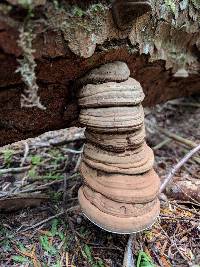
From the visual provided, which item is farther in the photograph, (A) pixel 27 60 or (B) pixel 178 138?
(B) pixel 178 138

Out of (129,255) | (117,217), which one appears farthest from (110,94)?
(129,255)

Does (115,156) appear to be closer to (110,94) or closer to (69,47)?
(110,94)

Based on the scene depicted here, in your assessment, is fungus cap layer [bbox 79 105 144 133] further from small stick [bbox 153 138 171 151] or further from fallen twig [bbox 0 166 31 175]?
small stick [bbox 153 138 171 151]

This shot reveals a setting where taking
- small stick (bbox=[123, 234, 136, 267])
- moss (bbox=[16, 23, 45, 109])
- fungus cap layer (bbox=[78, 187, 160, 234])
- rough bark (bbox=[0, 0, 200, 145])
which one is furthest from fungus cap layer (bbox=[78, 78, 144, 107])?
small stick (bbox=[123, 234, 136, 267])

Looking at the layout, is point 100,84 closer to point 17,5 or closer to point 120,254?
point 17,5

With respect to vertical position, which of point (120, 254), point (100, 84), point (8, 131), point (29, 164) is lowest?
point (120, 254)

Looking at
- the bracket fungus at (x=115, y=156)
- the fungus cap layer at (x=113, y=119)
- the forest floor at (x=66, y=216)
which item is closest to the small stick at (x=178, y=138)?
the forest floor at (x=66, y=216)

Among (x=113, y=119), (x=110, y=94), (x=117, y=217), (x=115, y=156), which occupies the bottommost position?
(x=117, y=217)

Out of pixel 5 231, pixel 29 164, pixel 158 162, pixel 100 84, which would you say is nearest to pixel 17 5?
pixel 100 84
